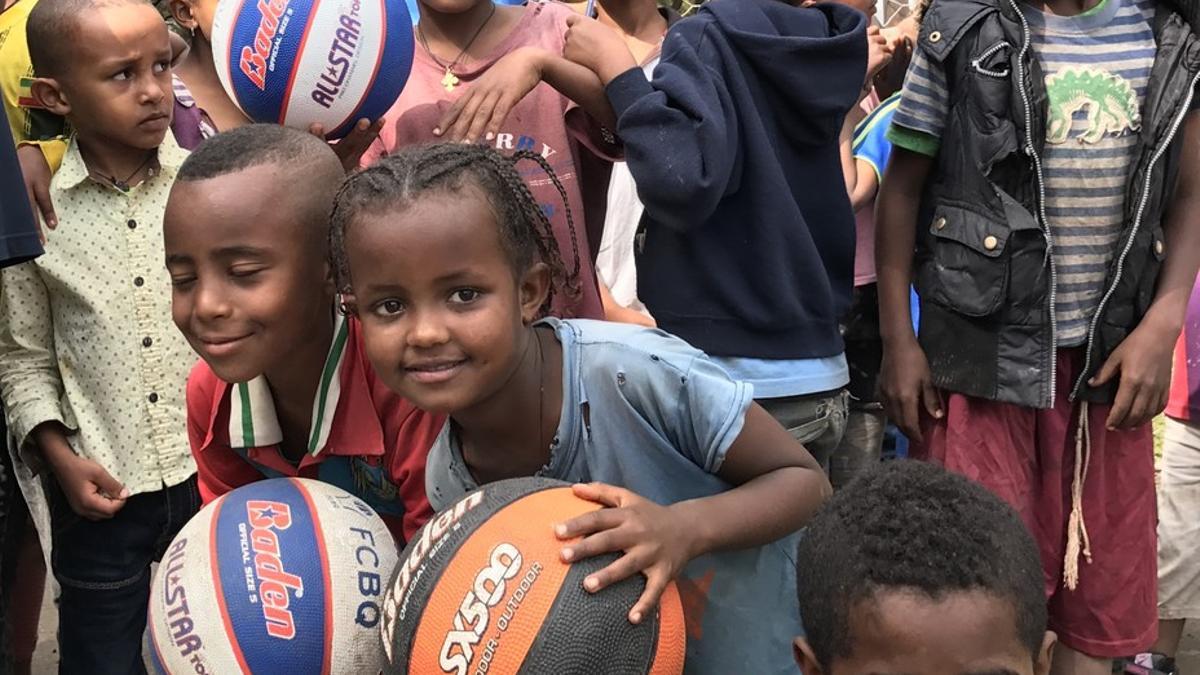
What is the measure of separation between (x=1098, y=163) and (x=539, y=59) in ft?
4.59

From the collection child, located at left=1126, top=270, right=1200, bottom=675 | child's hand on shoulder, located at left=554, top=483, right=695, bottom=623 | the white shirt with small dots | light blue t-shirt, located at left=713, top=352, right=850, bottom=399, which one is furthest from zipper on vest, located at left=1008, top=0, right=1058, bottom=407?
the white shirt with small dots

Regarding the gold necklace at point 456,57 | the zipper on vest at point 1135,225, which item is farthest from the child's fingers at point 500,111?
the zipper on vest at point 1135,225

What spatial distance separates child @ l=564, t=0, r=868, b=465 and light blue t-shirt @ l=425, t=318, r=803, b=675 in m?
0.56

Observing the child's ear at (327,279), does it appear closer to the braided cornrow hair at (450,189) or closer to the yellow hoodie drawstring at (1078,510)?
the braided cornrow hair at (450,189)

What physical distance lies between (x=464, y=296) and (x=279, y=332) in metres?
0.51

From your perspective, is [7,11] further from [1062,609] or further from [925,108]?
[1062,609]

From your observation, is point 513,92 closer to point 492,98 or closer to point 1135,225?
point 492,98

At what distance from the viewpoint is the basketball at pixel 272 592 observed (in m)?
2.52

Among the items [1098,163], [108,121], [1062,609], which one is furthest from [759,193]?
[108,121]

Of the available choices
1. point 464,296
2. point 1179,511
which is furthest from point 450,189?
point 1179,511

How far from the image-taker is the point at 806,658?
7.61 feet

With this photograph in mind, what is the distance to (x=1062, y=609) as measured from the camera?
11.6 ft

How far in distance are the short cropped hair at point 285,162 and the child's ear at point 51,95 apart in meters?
0.88

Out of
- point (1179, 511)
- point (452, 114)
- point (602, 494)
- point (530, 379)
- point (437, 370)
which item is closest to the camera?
point (602, 494)
